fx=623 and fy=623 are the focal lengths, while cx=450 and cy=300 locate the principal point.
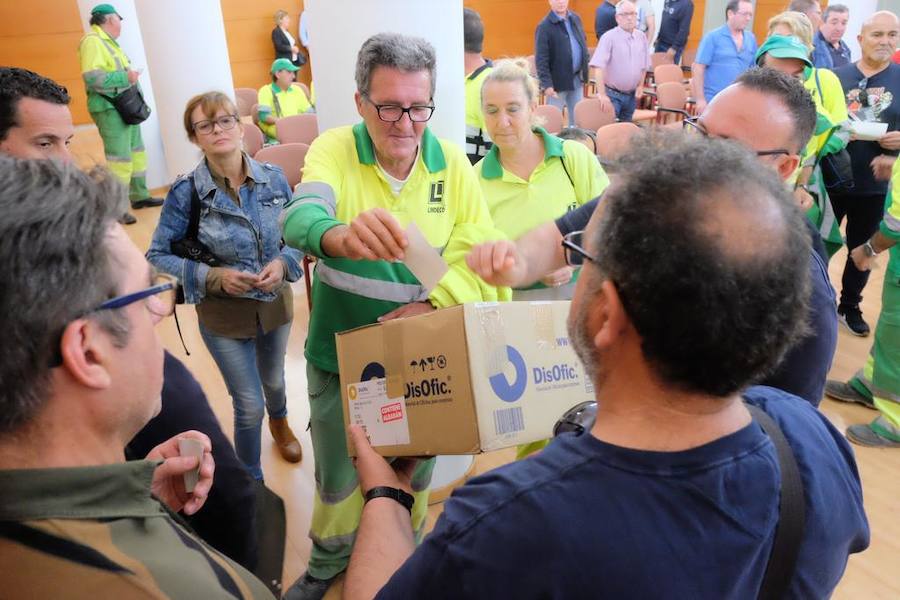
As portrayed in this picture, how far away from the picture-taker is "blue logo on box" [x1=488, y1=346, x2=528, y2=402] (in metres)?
1.46

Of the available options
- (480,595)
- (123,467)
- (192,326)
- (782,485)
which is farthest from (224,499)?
(192,326)

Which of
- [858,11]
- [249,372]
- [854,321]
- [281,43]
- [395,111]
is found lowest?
[854,321]

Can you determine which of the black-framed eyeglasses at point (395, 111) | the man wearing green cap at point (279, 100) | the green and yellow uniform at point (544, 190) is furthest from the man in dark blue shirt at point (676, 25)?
the black-framed eyeglasses at point (395, 111)

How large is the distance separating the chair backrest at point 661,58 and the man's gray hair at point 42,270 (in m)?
10.4

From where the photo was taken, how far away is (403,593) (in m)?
0.83

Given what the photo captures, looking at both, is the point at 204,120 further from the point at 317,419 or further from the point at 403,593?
the point at 403,593

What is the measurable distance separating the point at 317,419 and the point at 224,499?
0.74 metres

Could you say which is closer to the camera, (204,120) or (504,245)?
(504,245)

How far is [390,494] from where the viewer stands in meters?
1.26

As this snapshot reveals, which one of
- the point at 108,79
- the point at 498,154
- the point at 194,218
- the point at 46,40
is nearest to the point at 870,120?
the point at 498,154

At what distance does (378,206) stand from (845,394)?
119 inches

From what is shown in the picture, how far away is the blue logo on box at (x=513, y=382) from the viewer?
146 cm

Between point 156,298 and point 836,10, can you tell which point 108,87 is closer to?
point 156,298

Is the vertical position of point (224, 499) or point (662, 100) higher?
point (662, 100)
